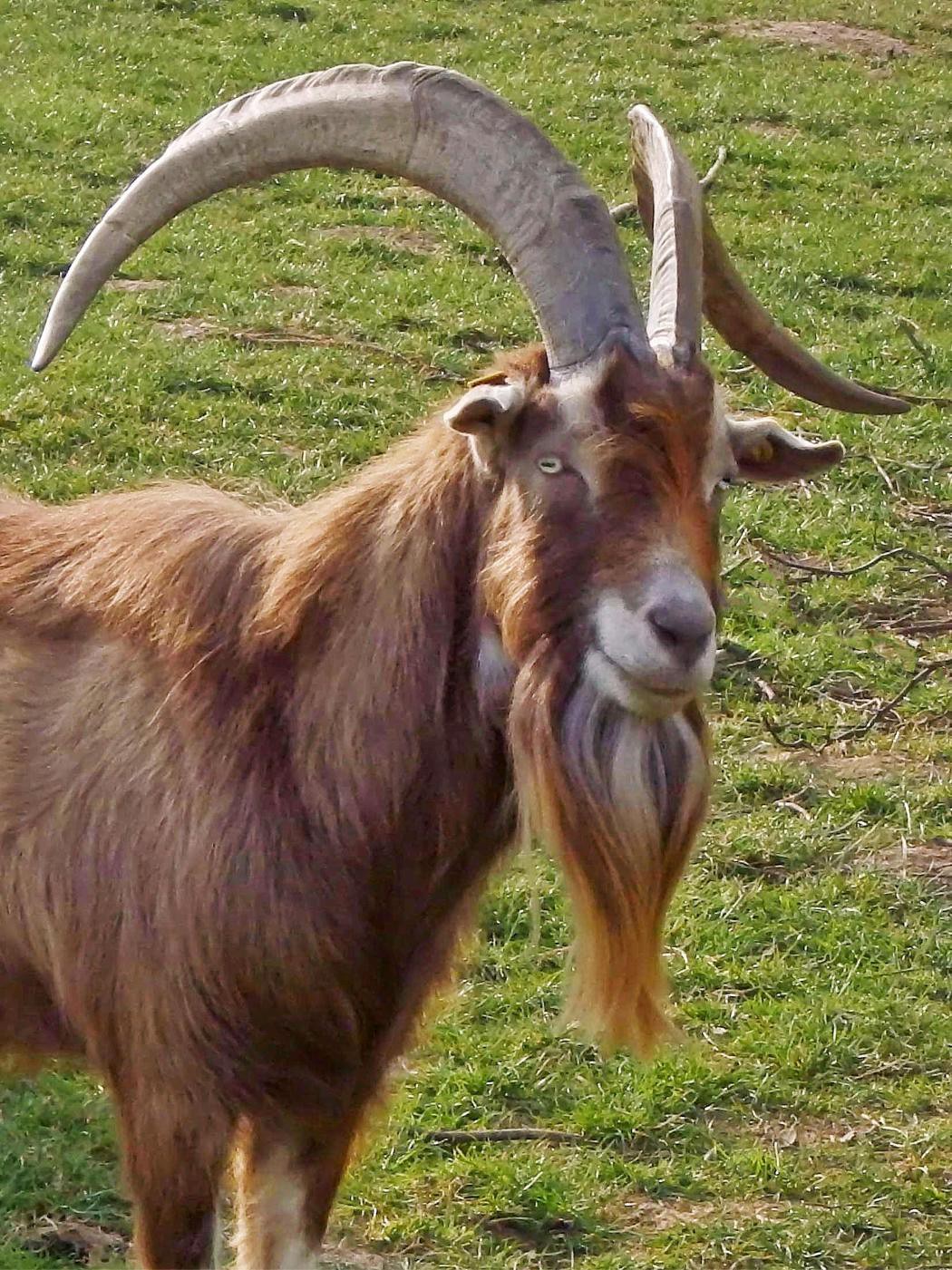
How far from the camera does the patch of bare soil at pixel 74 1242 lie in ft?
14.8

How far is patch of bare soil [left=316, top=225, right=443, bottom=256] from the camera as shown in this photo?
1116 cm

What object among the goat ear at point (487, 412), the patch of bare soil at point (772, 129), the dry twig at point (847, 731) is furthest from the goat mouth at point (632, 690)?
the patch of bare soil at point (772, 129)

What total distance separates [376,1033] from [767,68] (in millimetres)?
13471

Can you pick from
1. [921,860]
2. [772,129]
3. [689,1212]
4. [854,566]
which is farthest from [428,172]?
[772,129]

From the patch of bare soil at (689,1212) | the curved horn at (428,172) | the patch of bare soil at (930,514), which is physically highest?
the curved horn at (428,172)

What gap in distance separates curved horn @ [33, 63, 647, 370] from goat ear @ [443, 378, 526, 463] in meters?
0.12

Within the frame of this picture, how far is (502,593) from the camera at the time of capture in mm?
3520

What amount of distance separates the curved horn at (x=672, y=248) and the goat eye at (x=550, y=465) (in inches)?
11.5

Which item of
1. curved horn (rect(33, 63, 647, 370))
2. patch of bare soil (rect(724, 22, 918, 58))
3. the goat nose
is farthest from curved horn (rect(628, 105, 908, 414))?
patch of bare soil (rect(724, 22, 918, 58))

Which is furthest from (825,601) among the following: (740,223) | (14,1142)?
(740,223)

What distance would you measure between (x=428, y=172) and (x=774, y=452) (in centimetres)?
91

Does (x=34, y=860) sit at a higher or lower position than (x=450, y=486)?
lower

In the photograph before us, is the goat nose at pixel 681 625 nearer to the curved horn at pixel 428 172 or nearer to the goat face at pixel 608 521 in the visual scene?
the goat face at pixel 608 521

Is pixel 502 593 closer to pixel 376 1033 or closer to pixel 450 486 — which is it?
pixel 450 486
